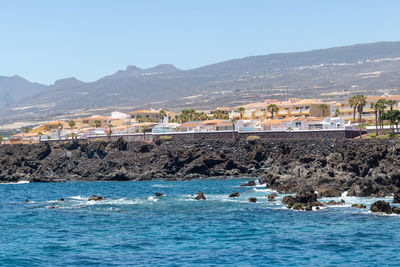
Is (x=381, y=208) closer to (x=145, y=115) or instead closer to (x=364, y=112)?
(x=364, y=112)

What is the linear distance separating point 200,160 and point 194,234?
65.4m

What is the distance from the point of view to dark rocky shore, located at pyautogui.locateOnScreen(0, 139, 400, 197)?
84625mm

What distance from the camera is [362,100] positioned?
12812cm

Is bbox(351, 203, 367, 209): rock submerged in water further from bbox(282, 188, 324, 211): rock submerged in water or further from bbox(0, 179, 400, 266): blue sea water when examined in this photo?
bbox(282, 188, 324, 211): rock submerged in water

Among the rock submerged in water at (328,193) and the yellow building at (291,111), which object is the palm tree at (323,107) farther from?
the rock submerged in water at (328,193)

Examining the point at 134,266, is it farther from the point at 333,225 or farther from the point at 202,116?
the point at 202,116

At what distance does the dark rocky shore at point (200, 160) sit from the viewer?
3332 inches

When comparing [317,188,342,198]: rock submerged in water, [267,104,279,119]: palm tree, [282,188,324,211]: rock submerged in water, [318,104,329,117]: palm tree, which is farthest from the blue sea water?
[267,104,279,119]: palm tree

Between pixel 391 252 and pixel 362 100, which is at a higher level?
pixel 362 100

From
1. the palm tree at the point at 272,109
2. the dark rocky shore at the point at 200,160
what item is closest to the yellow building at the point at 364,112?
the palm tree at the point at 272,109

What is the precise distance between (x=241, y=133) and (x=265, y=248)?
258ft

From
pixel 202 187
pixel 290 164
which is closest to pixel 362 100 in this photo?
pixel 290 164

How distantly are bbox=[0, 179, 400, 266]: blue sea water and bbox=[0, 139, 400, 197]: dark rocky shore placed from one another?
23.6m

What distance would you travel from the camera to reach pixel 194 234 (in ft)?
146
